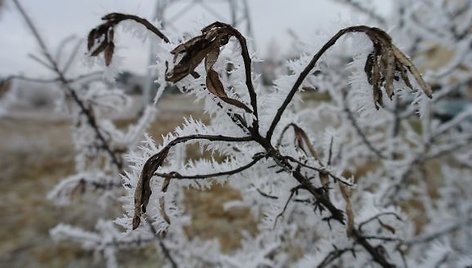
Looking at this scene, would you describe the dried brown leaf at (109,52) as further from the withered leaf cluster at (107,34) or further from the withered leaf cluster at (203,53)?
the withered leaf cluster at (203,53)

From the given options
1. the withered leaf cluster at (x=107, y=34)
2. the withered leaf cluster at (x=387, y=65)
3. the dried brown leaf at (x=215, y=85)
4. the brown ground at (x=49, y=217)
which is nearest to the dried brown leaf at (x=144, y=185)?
the dried brown leaf at (x=215, y=85)

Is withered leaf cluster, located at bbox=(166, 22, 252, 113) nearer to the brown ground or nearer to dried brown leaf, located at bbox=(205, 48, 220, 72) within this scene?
dried brown leaf, located at bbox=(205, 48, 220, 72)

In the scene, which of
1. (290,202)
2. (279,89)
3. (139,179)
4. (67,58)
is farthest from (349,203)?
(67,58)

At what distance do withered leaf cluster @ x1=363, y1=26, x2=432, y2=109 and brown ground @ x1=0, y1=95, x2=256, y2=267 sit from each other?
3.90 m

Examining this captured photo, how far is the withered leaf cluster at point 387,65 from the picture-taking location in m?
0.65

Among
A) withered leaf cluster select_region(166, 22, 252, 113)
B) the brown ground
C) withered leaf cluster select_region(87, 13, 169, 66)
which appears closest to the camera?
withered leaf cluster select_region(166, 22, 252, 113)

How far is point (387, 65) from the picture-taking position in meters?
0.65

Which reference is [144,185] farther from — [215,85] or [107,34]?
[107,34]

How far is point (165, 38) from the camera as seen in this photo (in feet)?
2.62

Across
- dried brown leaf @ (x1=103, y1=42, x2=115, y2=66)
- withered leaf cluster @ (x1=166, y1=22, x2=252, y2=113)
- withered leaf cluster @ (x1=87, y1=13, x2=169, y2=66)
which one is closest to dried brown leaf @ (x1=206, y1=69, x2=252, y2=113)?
withered leaf cluster @ (x1=166, y1=22, x2=252, y2=113)

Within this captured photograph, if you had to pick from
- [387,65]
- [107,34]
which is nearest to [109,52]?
[107,34]

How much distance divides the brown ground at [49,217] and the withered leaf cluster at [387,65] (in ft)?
12.8

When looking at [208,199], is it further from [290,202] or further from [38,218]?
[290,202]

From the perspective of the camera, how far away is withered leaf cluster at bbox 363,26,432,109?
649 mm
